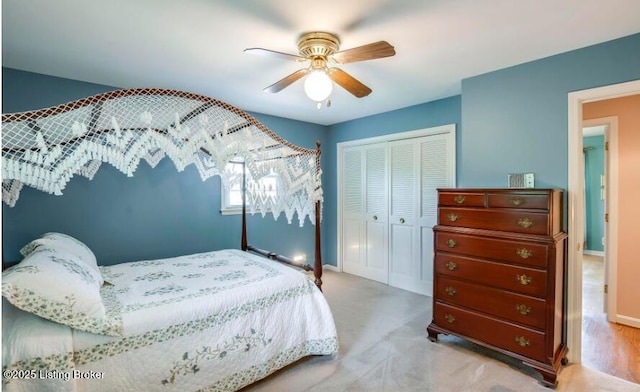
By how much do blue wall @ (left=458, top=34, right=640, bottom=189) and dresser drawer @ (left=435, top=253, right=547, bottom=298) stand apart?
0.76 m

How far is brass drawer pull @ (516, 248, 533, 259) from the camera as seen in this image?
235cm

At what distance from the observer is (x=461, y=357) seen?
8.61 ft

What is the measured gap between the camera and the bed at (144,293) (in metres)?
1.69

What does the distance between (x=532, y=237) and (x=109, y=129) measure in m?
2.85

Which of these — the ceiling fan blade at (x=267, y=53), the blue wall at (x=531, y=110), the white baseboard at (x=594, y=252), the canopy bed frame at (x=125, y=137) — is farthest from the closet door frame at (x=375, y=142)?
the white baseboard at (x=594, y=252)

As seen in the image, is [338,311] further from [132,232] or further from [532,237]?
[132,232]

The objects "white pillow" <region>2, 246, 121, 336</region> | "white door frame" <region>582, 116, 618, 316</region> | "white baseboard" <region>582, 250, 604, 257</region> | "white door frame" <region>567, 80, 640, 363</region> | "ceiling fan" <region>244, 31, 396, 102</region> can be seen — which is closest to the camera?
"white pillow" <region>2, 246, 121, 336</region>

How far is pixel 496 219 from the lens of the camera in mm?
2525

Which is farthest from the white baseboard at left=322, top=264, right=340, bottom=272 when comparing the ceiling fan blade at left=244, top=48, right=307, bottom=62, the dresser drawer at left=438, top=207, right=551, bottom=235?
the ceiling fan blade at left=244, top=48, right=307, bottom=62

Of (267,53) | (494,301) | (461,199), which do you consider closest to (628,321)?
(494,301)

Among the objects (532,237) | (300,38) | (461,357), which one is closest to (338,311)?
(461,357)

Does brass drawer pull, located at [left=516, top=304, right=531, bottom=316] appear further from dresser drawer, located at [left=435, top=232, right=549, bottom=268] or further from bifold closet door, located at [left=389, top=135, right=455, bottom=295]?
bifold closet door, located at [left=389, top=135, right=455, bottom=295]

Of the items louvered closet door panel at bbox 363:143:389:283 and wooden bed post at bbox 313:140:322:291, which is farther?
louvered closet door panel at bbox 363:143:389:283

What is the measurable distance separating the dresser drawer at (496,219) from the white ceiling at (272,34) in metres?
1.21
